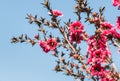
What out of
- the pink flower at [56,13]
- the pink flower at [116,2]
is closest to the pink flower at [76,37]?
the pink flower at [56,13]

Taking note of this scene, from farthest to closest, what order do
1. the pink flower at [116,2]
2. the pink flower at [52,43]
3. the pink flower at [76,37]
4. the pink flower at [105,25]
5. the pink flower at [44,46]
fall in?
the pink flower at [44,46], the pink flower at [52,43], the pink flower at [76,37], the pink flower at [105,25], the pink flower at [116,2]

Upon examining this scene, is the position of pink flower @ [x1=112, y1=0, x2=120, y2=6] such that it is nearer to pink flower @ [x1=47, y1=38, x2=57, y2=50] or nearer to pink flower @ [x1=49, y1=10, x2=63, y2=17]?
pink flower @ [x1=49, y1=10, x2=63, y2=17]

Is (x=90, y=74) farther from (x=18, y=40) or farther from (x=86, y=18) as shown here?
(x=18, y=40)

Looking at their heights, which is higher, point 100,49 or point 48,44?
point 48,44

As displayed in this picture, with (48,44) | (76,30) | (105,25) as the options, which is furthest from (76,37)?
(105,25)

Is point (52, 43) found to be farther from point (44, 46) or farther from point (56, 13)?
point (56, 13)

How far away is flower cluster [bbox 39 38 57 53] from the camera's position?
28.7ft

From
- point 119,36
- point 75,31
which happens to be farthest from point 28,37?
point 119,36

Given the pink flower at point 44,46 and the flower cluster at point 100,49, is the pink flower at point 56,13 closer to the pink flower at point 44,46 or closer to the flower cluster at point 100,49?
the pink flower at point 44,46

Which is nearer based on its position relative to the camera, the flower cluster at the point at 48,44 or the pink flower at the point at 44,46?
the flower cluster at the point at 48,44

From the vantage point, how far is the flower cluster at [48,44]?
8741 mm

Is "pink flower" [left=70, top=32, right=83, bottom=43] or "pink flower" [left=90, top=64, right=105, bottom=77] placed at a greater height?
"pink flower" [left=70, top=32, right=83, bottom=43]

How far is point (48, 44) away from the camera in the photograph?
348 inches

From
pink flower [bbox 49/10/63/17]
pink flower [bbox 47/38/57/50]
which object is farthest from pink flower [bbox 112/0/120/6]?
pink flower [bbox 47/38/57/50]
